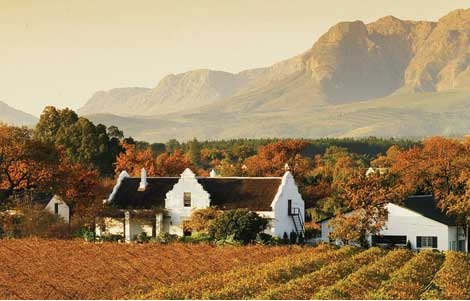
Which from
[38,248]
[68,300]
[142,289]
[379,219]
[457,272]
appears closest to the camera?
[68,300]

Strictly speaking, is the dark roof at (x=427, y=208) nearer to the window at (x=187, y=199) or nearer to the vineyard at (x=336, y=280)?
the window at (x=187, y=199)

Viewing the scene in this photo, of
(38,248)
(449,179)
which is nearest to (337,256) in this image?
(38,248)

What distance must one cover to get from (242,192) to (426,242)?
13461 millimetres

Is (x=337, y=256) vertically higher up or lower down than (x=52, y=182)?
lower down

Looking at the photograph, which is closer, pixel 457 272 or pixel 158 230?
pixel 457 272

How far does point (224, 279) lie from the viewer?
3397cm

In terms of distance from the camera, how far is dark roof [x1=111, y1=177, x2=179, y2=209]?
6262 centimetres

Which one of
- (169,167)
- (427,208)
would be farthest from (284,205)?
(169,167)

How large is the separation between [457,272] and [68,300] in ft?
53.1

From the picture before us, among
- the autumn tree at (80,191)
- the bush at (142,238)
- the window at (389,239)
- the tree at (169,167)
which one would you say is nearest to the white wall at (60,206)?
the autumn tree at (80,191)

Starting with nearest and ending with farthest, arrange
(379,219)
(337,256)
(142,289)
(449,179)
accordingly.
Result: (142,289), (337,256), (379,219), (449,179)

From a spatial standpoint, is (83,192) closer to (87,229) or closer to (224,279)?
(87,229)

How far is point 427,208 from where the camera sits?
64750 millimetres

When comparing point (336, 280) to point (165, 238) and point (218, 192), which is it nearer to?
point (165, 238)
